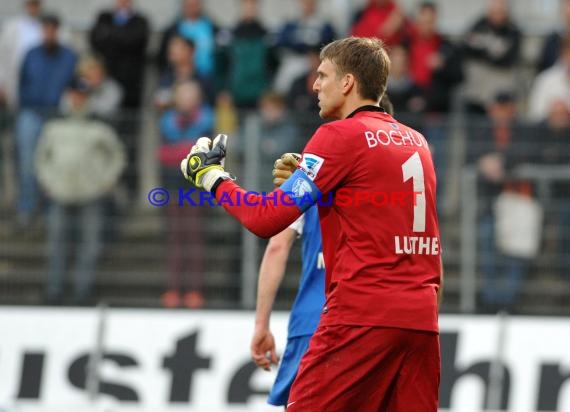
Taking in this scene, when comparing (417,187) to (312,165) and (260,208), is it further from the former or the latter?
(260,208)


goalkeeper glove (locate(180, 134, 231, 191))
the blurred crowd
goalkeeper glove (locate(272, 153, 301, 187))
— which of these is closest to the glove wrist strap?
goalkeeper glove (locate(180, 134, 231, 191))

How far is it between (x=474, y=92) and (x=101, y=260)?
4218mm

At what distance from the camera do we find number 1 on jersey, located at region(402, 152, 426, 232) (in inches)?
214

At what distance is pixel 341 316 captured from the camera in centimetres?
539

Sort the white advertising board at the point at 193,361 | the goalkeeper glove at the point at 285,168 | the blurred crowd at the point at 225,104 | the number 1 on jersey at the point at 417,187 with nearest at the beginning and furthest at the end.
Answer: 1. the number 1 on jersey at the point at 417,187
2. the goalkeeper glove at the point at 285,168
3. the white advertising board at the point at 193,361
4. the blurred crowd at the point at 225,104

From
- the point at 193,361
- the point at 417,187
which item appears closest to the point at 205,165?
the point at 417,187

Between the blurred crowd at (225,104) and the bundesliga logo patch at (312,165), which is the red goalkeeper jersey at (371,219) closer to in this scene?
the bundesliga logo patch at (312,165)

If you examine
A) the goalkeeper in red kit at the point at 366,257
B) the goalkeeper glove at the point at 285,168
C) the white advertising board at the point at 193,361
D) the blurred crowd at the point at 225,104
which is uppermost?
the blurred crowd at the point at 225,104

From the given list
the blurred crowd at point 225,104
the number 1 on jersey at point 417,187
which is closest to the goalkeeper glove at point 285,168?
the number 1 on jersey at point 417,187

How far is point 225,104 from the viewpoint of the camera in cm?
1202

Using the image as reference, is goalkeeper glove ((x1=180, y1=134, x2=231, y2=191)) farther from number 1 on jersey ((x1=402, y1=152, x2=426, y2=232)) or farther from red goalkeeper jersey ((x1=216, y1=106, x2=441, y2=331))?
number 1 on jersey ((x1=402, y1=152, x2=426, y2=232))

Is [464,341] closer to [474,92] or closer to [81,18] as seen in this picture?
[474,92]

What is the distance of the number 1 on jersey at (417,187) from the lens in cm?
544

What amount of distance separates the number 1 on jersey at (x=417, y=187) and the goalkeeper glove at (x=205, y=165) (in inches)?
31.5
